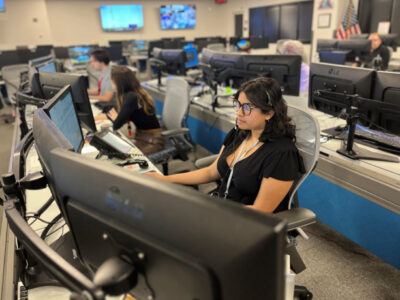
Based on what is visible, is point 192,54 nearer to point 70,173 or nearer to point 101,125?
point 101,125

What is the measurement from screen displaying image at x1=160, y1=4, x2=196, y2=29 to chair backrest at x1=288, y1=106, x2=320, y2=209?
33.9 ft

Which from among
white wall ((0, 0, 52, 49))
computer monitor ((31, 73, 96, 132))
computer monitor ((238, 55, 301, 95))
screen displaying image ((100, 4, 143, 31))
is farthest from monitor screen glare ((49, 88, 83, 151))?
screen displaying image ((100, 4, 143, 31))

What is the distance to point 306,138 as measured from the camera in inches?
56.0

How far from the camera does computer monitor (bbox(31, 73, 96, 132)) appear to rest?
6.45ft

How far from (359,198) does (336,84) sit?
0.73m

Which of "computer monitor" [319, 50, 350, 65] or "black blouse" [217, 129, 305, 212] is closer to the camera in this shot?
"black blouse" [217, 129, 305, 212]

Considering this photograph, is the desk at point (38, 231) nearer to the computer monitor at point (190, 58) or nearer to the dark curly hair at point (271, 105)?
the dark curly hair at point (271, 105)

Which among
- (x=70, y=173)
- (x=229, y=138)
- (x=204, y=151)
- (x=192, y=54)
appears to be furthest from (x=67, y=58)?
(x=70, y=173)

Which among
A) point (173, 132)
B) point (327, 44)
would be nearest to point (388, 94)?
point (173, 132)

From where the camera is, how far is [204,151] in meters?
3.82

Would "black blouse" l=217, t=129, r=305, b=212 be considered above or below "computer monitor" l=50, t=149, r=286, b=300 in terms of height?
below

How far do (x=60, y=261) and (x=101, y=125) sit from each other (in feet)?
7.59

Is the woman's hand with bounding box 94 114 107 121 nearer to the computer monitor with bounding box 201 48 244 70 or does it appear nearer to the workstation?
the workstation

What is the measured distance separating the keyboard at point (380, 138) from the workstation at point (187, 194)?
0.04ft
